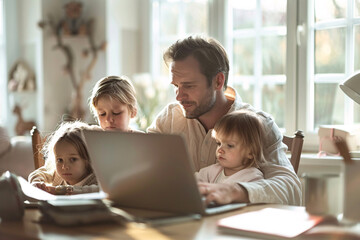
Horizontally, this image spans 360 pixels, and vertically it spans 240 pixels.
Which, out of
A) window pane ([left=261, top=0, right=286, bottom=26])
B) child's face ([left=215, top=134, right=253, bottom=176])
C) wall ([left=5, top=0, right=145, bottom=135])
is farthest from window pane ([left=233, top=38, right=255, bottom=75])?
child's face ([left=215, top=134, right=253, bottom=176])

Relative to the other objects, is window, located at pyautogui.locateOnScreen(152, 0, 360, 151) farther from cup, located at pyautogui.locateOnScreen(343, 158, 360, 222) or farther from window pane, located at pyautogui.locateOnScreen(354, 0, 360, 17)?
cup, located at pyautogui.locateOnScreen(343, 158, 360, 222)

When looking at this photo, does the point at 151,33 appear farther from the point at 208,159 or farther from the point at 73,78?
the point at 208,159

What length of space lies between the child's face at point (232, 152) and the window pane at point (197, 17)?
230cm

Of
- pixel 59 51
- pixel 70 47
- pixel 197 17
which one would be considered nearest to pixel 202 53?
pixel 197 17

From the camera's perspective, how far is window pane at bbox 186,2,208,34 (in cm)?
409

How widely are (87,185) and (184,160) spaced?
812 millimetres

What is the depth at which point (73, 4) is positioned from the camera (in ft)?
15.3

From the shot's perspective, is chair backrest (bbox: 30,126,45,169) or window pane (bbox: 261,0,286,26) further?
window pane (bbox: 261,0,286,26)

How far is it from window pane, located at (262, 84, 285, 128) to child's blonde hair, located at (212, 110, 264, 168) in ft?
5.15

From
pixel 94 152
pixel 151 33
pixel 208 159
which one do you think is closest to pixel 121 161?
pixel 94 152

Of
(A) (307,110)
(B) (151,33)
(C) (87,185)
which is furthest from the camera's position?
(B) (151,33)

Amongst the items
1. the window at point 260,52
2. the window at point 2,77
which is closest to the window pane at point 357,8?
the window at point 260,52

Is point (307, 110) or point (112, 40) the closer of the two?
point (307, 110)

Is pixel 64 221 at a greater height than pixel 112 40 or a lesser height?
lesser
